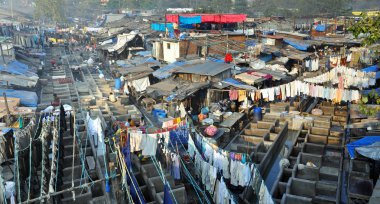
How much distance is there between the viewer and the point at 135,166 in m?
15.3

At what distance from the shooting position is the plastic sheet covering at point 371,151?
13.2 m

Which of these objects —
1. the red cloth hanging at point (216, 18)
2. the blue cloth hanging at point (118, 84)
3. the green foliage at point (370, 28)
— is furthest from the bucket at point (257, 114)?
the red cloth hanging at point (216, 18)

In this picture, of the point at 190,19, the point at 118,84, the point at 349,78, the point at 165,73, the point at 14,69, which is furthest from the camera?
the point at 190,19

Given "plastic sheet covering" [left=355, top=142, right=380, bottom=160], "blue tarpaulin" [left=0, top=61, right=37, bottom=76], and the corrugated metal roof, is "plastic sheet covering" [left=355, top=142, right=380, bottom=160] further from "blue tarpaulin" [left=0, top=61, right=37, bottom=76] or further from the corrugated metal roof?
"blue tarpaulin" [left=0, top=61, right=37, bottom=76]

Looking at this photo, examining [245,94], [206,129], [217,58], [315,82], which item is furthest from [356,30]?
[217,58]

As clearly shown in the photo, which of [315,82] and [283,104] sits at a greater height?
[315,82]

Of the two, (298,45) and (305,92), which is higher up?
(298,45)

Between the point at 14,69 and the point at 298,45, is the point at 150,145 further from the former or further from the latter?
the point at 298,45

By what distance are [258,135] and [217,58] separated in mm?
9959

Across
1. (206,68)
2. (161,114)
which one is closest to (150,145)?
(161,114)

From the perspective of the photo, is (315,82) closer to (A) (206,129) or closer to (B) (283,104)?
(B) (283,104)

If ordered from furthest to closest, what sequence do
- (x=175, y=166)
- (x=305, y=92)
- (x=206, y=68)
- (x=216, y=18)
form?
(x=216, y=18) < (x=206, y=68) < (x=305, y=92) < (x=175, y=166)

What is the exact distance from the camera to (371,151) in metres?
13.3

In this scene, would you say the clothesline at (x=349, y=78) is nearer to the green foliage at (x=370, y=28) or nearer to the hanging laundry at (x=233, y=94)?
the hanging laundry at (x=233, y=94)
